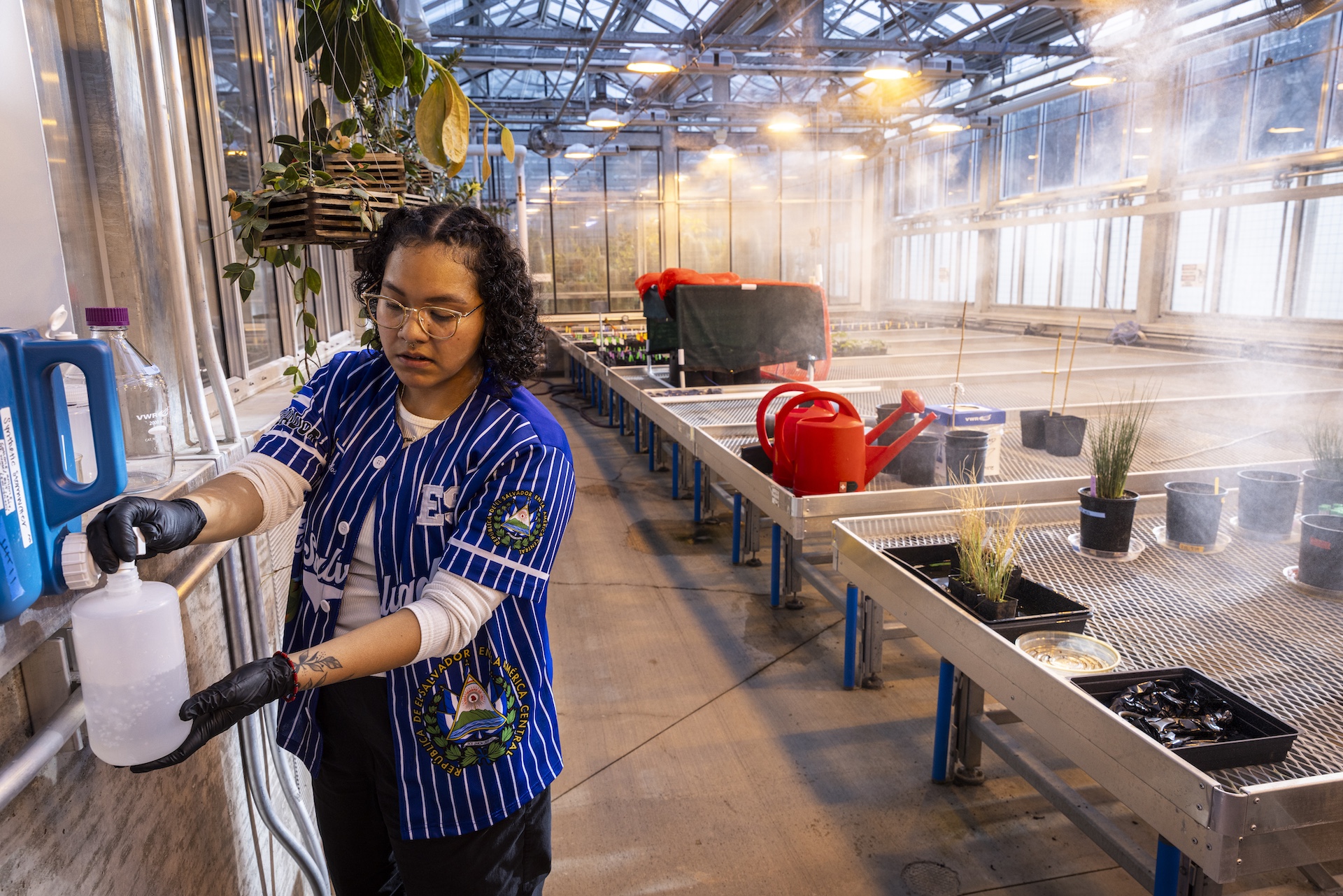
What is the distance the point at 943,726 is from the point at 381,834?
5.43ft

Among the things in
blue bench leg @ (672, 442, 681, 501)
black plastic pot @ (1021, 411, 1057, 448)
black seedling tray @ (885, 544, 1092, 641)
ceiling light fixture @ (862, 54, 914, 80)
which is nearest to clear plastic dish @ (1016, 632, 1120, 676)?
black seedling tray @ (885, 544, 1092, 641)

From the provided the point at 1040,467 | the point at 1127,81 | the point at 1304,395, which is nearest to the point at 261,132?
the point at 1040,467

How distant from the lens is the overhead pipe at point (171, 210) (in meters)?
1.35

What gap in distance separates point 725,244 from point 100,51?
1483 centimetres

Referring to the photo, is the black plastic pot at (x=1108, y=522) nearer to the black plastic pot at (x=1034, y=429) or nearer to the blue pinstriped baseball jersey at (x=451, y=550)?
the black plastic pot at (x=1034, y=429)

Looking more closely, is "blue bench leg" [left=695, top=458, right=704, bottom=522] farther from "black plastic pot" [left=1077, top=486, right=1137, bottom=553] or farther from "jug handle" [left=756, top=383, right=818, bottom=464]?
"black plastic pot" [left=1077, top=486, right=1137, bottom=553]

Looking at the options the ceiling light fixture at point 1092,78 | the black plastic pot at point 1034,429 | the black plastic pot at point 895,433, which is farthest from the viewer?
the ceiling light fixture at point 1092,78

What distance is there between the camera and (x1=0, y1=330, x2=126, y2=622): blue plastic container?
2.63 ft

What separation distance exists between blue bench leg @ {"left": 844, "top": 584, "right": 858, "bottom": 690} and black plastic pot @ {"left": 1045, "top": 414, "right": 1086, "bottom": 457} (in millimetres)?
899

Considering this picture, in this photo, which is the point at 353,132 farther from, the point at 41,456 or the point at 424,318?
the point at 41,456

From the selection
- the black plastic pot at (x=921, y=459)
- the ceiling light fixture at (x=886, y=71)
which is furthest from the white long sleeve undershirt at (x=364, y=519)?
the ceiling light fixture at (x=886, y=71)

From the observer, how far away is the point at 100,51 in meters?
1.42

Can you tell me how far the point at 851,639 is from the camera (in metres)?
3.03

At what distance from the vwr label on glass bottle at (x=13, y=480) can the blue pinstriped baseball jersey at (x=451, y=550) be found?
1.44ft
